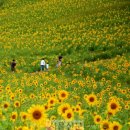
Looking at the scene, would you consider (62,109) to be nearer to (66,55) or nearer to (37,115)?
(37,115)

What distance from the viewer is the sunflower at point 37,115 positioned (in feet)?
18.3

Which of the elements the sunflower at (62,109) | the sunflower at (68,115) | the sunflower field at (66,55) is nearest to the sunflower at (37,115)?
the sunflower field at (66,55)

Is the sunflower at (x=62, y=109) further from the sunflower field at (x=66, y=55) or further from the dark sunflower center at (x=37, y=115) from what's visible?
the dark sunflower center at (x=37, y=115)

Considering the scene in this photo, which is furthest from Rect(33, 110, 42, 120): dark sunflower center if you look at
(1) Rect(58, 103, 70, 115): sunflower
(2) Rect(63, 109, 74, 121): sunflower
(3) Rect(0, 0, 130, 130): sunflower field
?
(1) Rect(58, 103, 70, 115): sunflower

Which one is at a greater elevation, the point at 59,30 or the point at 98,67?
the point at 59,30

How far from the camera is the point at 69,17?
44.9 metres

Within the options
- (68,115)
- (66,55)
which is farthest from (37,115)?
(66,55)

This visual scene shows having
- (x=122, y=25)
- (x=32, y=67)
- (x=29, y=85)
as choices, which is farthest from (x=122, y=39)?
(x=29, y=85)

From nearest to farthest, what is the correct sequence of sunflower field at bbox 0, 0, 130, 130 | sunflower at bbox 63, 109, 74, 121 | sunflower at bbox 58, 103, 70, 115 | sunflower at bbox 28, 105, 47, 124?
sunflower at bbox 28, 105, 47, 124
sunflower at bbox 63, 109, 74, 121
sunflower at bbox 58, 103, 70, 115
sunflower field at bbox 0, 0, 130, 130

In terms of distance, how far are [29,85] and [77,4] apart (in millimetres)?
37723

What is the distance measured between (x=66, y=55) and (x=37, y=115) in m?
25.8

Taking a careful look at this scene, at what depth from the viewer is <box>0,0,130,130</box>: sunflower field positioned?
29.8ft

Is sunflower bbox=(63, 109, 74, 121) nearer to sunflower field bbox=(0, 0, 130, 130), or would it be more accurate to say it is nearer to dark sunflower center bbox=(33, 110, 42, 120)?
sunflower field bbox=(0, 0, 130, 130)

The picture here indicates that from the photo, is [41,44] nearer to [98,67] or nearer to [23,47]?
[23,47]
